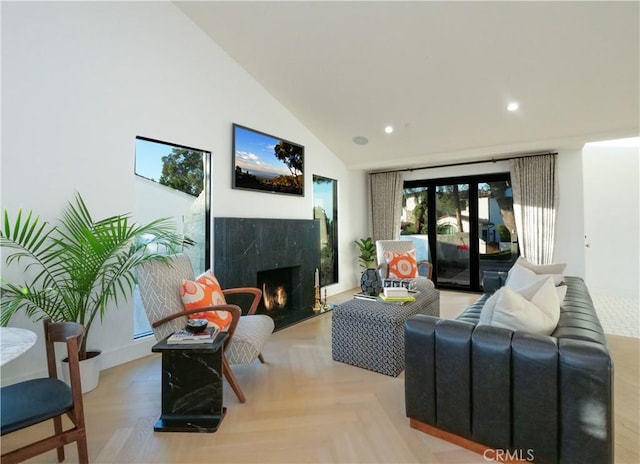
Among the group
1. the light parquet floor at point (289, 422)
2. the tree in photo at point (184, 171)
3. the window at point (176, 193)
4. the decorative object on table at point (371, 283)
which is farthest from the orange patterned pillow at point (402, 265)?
the tree in photo at point (184, 171)

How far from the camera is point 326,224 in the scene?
556 centimetres

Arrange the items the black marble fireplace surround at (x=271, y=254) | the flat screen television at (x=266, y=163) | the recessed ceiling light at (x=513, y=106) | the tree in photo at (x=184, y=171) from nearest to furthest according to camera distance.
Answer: the tree in photo at (x=184, y=171) → the black marble fireplace surround at (x=271, y=254) → the recessed ceiling light at (x=513, y=106) → the flat screen television at (x=266, y=163)

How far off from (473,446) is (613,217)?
576 centimetres

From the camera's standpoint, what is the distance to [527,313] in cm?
168

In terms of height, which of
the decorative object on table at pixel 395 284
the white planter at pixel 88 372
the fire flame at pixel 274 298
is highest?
the decorative object on table at pixel 395 284

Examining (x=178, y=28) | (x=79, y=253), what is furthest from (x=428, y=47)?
(x=79, y=253)

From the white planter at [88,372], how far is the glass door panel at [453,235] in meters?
5.34

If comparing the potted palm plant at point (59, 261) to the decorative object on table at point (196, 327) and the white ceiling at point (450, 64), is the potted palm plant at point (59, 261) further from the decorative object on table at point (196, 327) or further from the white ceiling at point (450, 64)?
the white ceiling at point (450, 64)

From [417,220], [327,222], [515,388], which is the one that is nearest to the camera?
[515,388]

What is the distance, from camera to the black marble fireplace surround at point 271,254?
353 centimetres

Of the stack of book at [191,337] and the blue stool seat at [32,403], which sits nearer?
the blue stool seat at [32,403]

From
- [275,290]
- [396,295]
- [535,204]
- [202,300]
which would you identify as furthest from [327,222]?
[202,300]

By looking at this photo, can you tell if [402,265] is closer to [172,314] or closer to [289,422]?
[289,422]

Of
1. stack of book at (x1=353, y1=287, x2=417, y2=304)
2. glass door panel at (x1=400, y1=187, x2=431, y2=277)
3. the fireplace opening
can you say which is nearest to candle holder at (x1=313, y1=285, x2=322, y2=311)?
the fireplace opening
